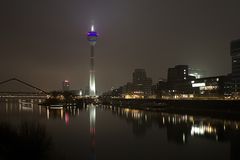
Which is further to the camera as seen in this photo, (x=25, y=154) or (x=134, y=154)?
(x=134, y=154)

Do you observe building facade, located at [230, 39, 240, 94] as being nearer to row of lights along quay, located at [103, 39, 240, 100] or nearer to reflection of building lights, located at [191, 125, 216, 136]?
row of lights along quay, located at [103, 39, 240, 100]

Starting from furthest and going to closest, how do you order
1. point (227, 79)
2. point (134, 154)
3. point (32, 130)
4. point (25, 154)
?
1. point (227, 79)
2. point (134, 154)
3. point (32, 130)
4. point (25, 154)

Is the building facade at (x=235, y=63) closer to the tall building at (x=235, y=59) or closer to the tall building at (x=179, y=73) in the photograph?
the tall building at (x=235, y=59)

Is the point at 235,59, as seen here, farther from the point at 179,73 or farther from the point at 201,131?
the point at 201,131

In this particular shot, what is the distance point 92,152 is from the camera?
74.6ft

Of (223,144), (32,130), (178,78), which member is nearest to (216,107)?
(223,144)

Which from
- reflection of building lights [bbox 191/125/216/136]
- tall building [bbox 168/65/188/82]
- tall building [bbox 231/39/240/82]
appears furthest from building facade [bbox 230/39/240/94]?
reflection of building lights [bbox 191/125/216/136]

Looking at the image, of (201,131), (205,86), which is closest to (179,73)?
(205,86)

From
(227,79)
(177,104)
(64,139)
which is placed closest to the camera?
(64,139)

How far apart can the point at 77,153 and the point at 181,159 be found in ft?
22.8

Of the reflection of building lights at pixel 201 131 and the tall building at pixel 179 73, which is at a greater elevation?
the tall building at pixel 179 73

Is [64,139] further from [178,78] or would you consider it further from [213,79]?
[178,78]

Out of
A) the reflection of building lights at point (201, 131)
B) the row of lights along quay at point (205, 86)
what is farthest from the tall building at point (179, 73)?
the reflection of building lights at point (201, 131)

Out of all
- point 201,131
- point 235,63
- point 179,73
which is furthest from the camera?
point 179,73
